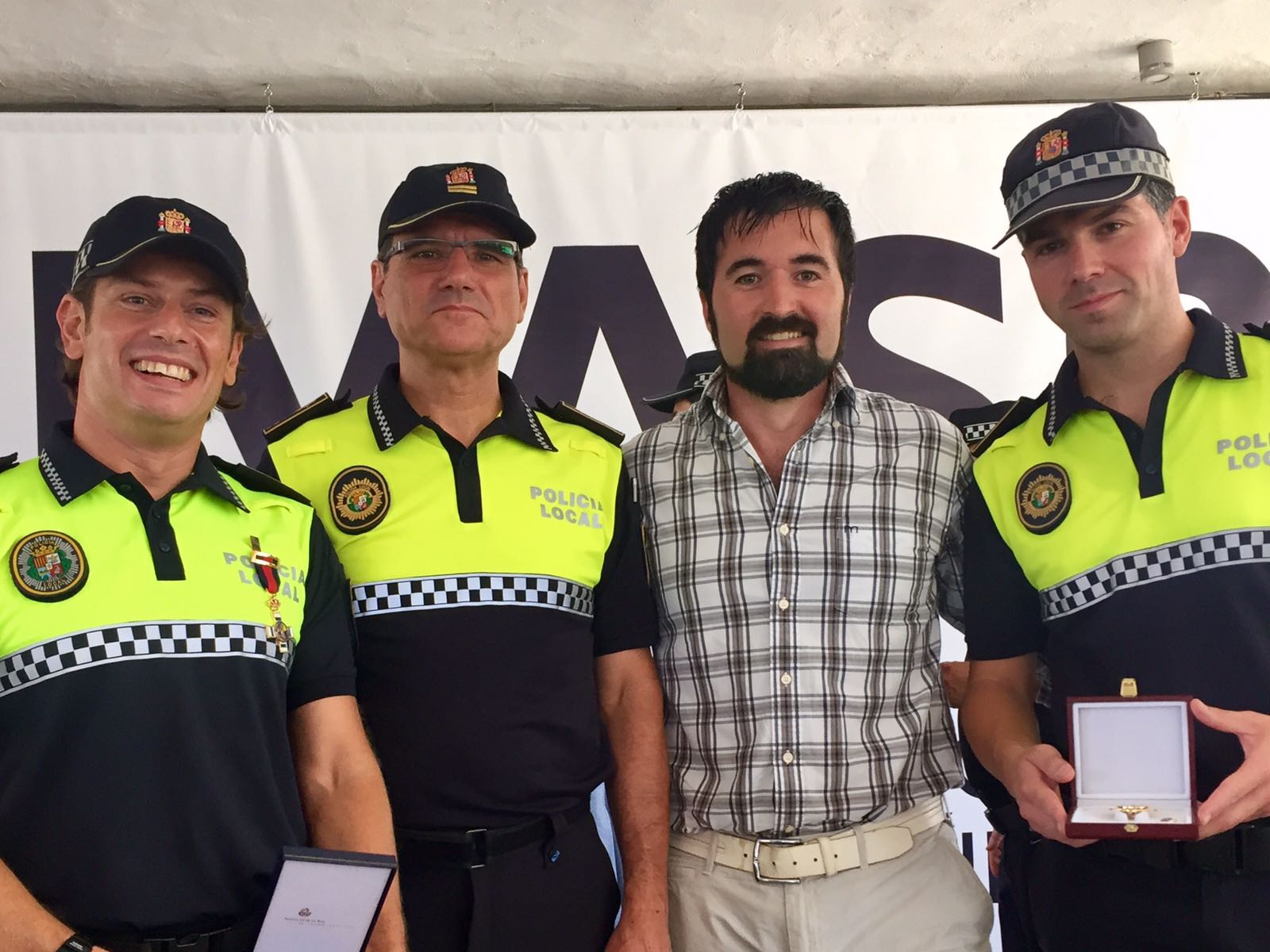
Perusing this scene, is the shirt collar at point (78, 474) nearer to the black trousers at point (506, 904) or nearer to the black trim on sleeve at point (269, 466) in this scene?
the black trim on sleeve at point (269, 466)

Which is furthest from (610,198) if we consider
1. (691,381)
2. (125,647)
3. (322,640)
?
(125,647)

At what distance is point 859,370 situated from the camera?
4.01 metres

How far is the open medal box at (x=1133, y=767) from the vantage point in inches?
64.9

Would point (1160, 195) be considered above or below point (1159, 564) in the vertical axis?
above

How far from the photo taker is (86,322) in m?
1.94

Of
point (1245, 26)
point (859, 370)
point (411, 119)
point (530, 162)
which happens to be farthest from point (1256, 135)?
point (411, 119)

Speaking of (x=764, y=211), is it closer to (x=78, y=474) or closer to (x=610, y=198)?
(x=78, y=474)

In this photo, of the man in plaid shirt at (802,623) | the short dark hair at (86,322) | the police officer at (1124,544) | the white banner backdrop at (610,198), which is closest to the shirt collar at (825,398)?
the man in plaid shirt at (802,623)

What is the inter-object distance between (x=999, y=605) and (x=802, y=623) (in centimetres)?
35

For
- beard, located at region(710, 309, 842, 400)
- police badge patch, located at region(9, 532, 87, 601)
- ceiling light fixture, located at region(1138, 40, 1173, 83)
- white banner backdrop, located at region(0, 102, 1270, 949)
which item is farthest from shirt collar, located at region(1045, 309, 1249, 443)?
ceiling light fixture, located at region(1138, 40, 1173, 83)

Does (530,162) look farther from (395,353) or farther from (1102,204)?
(1102,204)

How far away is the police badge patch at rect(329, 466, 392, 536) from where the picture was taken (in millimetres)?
2100

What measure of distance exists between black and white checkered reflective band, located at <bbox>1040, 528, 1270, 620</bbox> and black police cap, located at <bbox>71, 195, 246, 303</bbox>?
4.78 feet

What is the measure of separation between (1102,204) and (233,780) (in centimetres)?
165
